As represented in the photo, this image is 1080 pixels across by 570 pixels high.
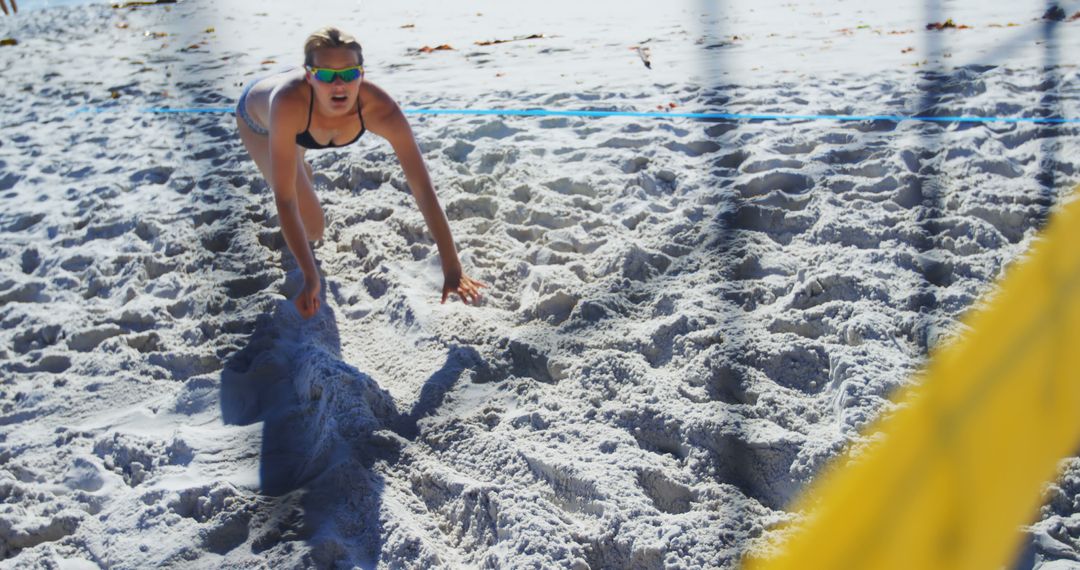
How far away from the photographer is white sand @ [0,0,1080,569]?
190cm

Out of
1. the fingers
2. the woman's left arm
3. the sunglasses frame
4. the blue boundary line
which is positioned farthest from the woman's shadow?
the blue boundary line

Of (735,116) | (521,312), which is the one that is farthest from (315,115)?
(735,116)

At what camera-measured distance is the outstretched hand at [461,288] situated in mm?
2566

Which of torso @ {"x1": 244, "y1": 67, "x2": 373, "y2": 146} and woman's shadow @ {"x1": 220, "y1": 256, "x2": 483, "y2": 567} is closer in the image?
woman's shadow @ {"x1": 220, "y1": 256, "x2": 483, "y2": 567}

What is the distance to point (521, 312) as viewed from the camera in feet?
8.66

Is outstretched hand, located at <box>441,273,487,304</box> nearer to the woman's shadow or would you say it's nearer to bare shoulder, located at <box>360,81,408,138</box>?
the woman's shadow

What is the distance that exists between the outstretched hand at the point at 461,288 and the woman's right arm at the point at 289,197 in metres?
0.36

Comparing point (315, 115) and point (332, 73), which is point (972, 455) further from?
point (315, 115)

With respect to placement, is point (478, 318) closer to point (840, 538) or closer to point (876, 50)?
point (840, 538)

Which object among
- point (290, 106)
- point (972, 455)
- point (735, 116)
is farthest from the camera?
point (735, 116)

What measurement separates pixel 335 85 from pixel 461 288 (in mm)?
664

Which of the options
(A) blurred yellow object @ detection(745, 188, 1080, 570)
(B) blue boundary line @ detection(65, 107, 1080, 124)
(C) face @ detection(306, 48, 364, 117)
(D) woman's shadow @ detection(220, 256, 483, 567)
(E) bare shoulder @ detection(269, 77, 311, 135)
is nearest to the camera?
(A) blurred yellow object @ detection(745, 188, 1080, 570)

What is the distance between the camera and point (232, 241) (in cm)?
323

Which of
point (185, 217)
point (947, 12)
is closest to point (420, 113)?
point (185, 217)
